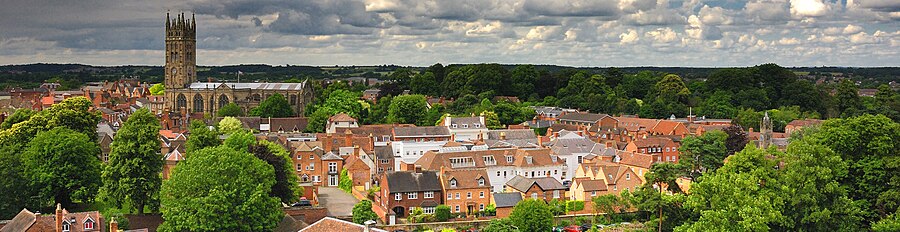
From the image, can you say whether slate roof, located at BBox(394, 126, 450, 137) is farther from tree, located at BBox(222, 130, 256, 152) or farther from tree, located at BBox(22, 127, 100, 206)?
tree, located at BBox(22, 127, 100, 206)

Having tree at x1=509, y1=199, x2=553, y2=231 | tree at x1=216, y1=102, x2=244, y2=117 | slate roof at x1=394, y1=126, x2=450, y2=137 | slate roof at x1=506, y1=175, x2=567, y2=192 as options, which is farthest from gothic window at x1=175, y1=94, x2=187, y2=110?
tree at x1=509, y1=199, x2=553, y2=231

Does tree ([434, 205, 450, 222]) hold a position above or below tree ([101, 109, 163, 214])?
below

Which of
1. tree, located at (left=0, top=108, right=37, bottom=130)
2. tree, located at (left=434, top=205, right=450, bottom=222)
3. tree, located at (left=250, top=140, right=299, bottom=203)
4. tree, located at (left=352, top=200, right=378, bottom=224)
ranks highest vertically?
tree, located at (left=0, top=108, right=37, bottom=130)

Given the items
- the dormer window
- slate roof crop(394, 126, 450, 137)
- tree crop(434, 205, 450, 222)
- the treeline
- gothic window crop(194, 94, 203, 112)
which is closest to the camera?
the dormer window

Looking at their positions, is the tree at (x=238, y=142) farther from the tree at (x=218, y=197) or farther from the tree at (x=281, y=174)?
the tree at (x=218, y=197)

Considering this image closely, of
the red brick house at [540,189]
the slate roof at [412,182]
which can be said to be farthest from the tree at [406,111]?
the slate roof at [412,182]

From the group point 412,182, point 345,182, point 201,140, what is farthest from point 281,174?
point 345,182

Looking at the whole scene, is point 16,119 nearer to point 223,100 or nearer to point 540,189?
point 540,189
